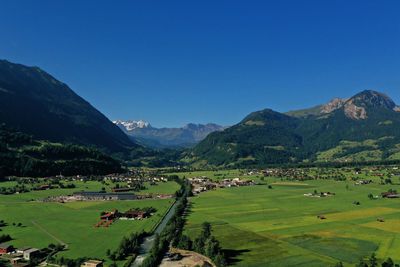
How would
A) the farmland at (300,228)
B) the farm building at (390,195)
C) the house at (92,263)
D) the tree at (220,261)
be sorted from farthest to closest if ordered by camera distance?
1. the farm building at (390,195)
2. the farmland at (300,228)
3. the tree at (220,261)
4. the house at (92,263)

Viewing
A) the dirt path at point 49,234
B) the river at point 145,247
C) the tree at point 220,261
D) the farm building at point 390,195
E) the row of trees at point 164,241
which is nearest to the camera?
the tree at point 220,261

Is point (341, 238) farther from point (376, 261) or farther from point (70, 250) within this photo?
point (70, 250)

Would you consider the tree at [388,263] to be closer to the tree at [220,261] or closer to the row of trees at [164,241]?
the tree at [220,261]

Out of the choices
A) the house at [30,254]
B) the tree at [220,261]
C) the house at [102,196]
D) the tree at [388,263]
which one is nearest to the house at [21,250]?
the house at [30,254]

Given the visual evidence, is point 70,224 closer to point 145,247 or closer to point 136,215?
point 136,215

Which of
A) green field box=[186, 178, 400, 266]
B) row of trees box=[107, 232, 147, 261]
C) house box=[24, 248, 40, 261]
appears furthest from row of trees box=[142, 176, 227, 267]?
house box=[24, 248, 40, 261]

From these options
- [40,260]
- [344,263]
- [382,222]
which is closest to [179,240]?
[40,260]

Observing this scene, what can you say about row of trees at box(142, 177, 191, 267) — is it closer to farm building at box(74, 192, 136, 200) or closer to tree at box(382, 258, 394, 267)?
tree at box(382, 258, 394, 267)
